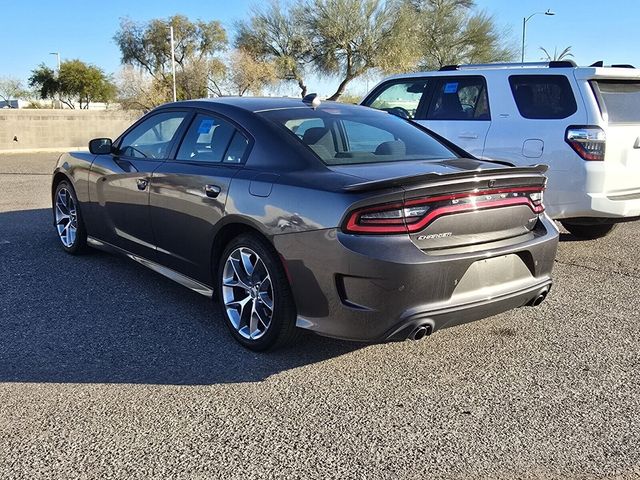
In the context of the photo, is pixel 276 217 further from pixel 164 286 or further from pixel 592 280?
pixel 592 280

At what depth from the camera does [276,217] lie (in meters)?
3.61

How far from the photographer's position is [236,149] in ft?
13.8

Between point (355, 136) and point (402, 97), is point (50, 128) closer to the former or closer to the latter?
point (402, 97)

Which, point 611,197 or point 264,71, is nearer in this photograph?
point 611,197

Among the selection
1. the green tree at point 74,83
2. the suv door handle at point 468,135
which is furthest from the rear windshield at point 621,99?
the green tree at point 74,83

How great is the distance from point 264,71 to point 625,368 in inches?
1498

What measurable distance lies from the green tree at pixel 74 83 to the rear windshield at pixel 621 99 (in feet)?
179

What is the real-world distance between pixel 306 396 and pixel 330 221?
37.0 inches

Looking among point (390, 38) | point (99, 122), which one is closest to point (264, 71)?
point (390, 38)

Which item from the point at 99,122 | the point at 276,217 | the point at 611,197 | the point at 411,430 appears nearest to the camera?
the point at 411,430

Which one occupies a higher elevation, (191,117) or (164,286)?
(191,117)

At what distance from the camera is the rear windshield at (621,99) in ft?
19.5

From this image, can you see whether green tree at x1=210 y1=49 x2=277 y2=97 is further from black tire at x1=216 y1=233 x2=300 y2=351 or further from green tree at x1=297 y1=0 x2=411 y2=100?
black tire at x1=216 y1=233 x2=300 y2=351

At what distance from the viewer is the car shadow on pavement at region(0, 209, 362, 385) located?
12.0 ft
